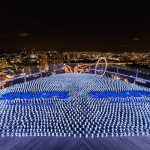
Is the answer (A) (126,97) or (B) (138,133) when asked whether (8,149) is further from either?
(A) (126,97)

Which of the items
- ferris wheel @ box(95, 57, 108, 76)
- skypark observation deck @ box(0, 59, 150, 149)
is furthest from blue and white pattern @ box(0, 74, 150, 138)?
ferris wheel @ box(95, 57, 108, 76)

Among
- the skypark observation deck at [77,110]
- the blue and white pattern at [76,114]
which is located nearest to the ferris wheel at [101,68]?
the skypark observation deck at [77,110]

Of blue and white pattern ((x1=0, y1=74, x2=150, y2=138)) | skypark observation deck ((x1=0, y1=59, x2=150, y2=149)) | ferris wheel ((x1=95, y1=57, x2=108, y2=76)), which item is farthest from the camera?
ferris wheel ((x1=95, y1=57, x2=108, y2=76))

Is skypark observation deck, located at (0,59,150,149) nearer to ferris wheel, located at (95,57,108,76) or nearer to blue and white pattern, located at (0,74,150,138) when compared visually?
blue and white pattern, located at (0,74,150,138)

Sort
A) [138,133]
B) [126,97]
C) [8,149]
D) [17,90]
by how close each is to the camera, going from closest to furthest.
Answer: [8,149]
[138,133]
[126,97]
[17,90]

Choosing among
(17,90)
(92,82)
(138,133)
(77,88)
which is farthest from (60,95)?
(138,133)

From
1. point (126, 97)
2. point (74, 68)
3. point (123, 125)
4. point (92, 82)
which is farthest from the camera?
point (74, 68)

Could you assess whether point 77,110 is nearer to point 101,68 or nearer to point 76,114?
point 76,114

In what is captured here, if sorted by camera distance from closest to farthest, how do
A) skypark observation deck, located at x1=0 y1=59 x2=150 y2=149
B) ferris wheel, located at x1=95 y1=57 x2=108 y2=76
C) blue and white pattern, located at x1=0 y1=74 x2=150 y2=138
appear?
skypark observation deck, located at x1=0 y1=59 x2=150 y2=149 < blue and white pattern, located at x1=0 y1=74 x2=150 y2=138 < ferris wheel, located at x1=95 y1=57 x2=108 y2=76
